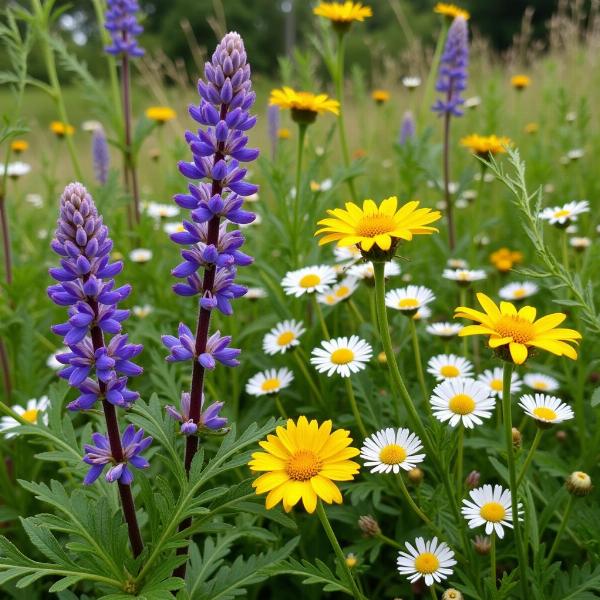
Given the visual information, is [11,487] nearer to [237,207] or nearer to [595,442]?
[237,207]

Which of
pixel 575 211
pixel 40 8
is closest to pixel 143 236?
pixel 40 8

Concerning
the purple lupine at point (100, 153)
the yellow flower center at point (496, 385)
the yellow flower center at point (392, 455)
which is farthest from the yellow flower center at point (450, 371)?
the purple lupine at point (100, 153)

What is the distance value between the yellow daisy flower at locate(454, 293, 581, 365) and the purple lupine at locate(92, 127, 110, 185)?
3.22 meters

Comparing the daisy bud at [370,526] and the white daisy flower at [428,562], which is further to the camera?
the daisy bud at [370,526]

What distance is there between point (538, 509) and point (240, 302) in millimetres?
1538

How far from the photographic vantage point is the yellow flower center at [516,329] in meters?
1.35

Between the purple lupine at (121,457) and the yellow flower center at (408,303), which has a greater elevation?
the yellow flower center at (408,303)

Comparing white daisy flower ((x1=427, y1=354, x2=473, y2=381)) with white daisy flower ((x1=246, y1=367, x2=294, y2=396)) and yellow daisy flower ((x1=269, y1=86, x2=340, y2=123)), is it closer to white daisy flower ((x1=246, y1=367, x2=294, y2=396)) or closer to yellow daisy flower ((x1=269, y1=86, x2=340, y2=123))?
white daisy flower ((x1=246, y1=367, x2=294, y2=396))

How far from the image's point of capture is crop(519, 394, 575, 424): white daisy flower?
1.60 meters

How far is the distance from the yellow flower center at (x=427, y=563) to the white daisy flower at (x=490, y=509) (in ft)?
0.38

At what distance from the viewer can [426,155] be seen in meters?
3.62

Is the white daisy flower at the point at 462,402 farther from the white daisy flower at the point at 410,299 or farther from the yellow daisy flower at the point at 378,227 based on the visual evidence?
the yellow daisy flower at the point at 378,227

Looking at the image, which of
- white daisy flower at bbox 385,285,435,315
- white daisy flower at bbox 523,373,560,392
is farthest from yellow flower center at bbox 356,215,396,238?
white daisy flower at bbox 523,373,560,392

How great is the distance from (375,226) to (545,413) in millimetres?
676
